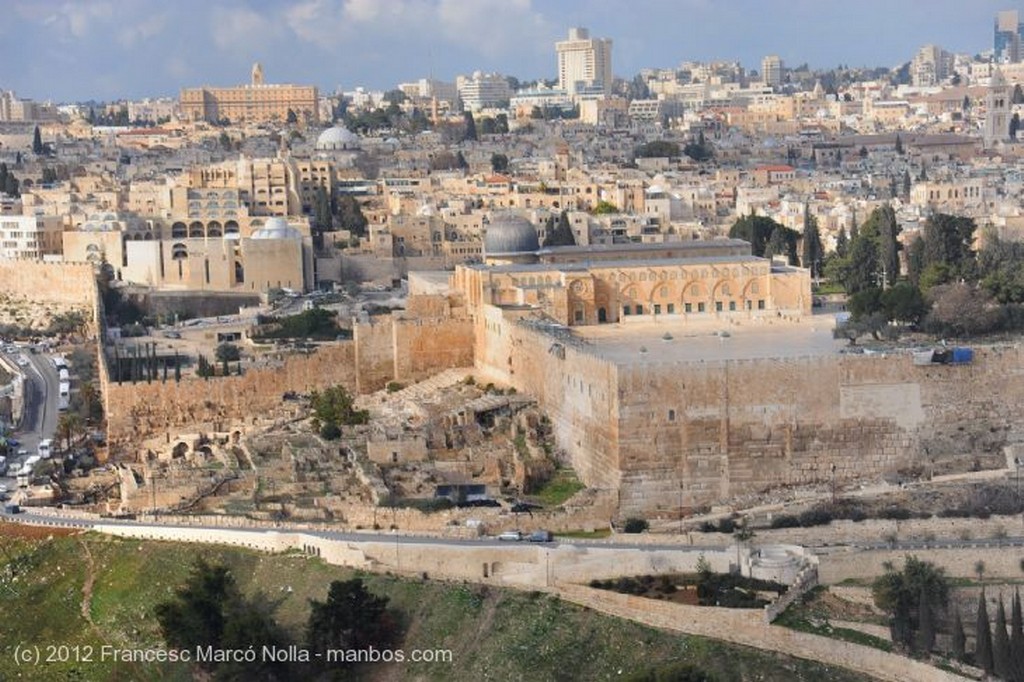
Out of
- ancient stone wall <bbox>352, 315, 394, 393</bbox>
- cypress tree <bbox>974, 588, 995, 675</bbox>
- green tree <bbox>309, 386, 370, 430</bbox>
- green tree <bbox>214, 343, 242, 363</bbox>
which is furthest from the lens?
green tree <bbox>214, 343, 242, 363</bbox>

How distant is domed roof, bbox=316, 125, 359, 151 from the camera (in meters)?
Answer: 95.2

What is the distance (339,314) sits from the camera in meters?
48.9

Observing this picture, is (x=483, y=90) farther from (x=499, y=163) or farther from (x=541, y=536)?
(x=541, y=536)

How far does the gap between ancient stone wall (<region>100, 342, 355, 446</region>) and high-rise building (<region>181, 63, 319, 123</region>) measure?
338ft

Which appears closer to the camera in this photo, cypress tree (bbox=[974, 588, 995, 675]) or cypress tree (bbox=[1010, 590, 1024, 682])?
cypress tree (bbox=[1010, 590, 1024, 682])

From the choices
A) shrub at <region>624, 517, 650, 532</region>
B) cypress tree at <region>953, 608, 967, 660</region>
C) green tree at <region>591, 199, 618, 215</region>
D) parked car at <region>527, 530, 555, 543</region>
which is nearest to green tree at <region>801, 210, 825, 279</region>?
green tree at <region>591, 199, 618, 215</region>

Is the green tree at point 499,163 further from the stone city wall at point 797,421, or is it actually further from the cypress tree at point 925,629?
the cypress tree at point 925,629

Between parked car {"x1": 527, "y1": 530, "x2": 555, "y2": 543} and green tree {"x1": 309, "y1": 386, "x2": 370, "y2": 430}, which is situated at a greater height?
green tree {"x1": 309, "y1": 386, "x2": 370, "y2": 430}

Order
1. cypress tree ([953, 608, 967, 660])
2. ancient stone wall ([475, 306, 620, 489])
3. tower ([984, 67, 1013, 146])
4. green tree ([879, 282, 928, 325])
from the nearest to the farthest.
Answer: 1. cypress tree ([953, 608, 967, 660])
2. ancient stone wall ([475, 306, 620, 489])
3. green tree ([879, 282, 928, 325])
4. tower ([984, 67, 1013, 146])

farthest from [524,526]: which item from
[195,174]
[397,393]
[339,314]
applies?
[195,174]

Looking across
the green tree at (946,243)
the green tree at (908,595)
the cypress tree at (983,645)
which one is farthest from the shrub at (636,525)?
the green tree at (946,243)

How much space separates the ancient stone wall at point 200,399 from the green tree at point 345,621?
1277 centimetres

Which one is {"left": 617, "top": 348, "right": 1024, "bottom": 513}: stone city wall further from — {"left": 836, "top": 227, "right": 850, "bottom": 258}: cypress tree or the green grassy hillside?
{"left": 836, "top": 227, "right": 850, "bottom": 258}: cypress tree

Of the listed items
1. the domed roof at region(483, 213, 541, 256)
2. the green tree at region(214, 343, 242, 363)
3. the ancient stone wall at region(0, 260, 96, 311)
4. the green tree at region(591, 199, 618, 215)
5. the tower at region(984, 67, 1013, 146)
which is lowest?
the green tree at region(214, 343, 242, 363)
